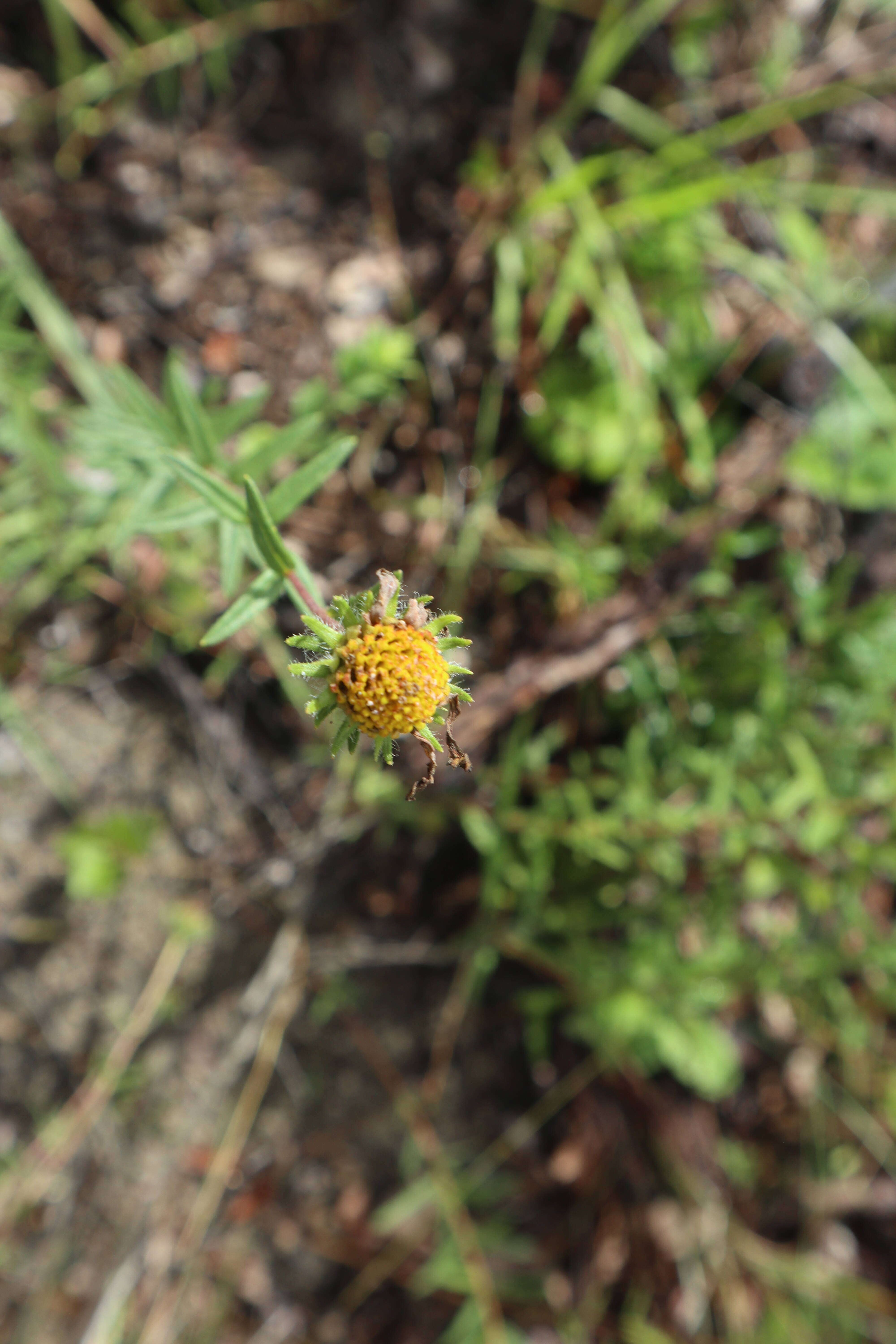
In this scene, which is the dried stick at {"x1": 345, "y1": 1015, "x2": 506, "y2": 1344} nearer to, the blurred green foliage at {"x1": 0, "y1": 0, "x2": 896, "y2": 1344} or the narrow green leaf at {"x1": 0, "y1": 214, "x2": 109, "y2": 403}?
the blurred green foliage at {"x1": 0, "y1": 0, "x2": 896, "y2": 1344}

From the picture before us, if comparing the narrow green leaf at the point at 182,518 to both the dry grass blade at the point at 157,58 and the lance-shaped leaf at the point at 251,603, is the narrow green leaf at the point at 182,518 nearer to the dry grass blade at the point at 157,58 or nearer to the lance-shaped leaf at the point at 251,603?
the lance-shaped leaf at the point at 251,603

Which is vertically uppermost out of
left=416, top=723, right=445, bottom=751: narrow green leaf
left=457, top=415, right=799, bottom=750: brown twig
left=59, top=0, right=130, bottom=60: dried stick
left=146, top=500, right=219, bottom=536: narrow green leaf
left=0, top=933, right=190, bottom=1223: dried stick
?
left=59, top=0, right=130, bottom=60: dried stick

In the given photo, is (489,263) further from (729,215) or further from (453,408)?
(729,215)

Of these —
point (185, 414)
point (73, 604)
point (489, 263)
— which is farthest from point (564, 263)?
point (73, 604)

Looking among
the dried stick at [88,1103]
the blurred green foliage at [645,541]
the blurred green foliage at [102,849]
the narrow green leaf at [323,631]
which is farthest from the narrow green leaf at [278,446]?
the dried stick at [88,1103]

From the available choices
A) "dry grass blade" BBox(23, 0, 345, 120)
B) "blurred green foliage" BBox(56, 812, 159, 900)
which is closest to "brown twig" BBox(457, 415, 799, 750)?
"blurred green foliage" BBox(56, 812, 159, 900)

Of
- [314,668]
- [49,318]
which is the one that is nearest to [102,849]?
[49,318]
